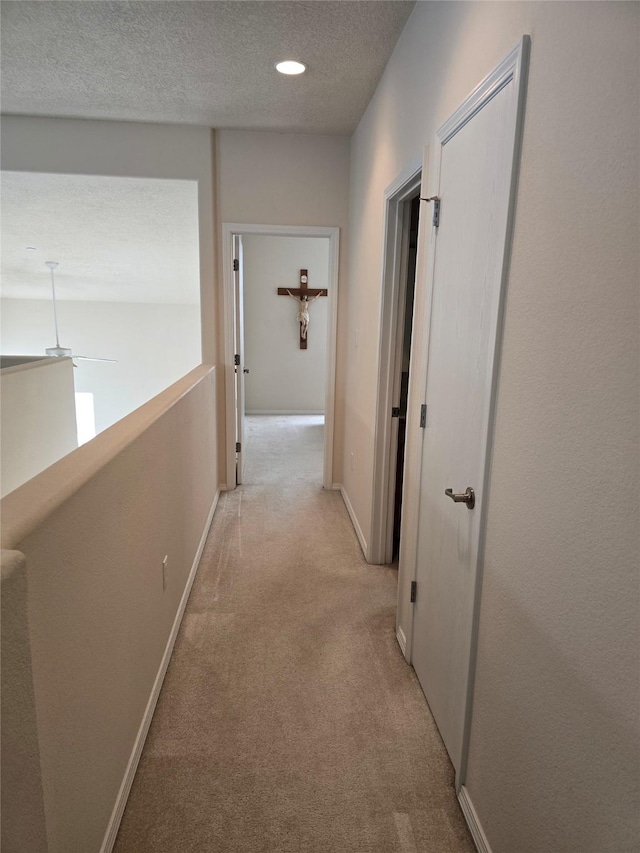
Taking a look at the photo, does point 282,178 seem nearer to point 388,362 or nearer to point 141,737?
point 388,362

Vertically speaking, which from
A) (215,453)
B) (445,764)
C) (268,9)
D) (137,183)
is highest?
(268,9)

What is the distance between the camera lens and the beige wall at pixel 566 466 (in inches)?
32.8

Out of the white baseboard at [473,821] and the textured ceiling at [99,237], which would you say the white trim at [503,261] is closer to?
the white baseboard at [473,821]

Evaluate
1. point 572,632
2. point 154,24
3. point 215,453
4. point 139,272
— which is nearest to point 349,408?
point 215,453

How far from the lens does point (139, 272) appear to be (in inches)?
247

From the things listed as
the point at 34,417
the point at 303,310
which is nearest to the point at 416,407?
the point at 34,417

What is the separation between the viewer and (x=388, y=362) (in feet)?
9.09

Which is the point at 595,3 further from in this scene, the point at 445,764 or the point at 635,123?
the point at 445,764

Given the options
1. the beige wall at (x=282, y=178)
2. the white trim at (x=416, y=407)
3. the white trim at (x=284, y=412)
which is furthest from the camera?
the white trim at (x=284, y=412)

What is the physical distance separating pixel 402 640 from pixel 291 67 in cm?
285

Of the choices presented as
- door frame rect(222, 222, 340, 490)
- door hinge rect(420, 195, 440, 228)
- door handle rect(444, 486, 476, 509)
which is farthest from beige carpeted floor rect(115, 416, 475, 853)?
door hinge rect(420, 195, 440, 228)

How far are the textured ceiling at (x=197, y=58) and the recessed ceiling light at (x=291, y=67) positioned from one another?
0.14ft

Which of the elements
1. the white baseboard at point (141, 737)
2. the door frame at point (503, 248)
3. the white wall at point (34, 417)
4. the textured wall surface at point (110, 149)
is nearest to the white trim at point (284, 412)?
the white wall at point (34, 417)

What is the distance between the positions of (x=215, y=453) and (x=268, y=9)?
2.68 metres
